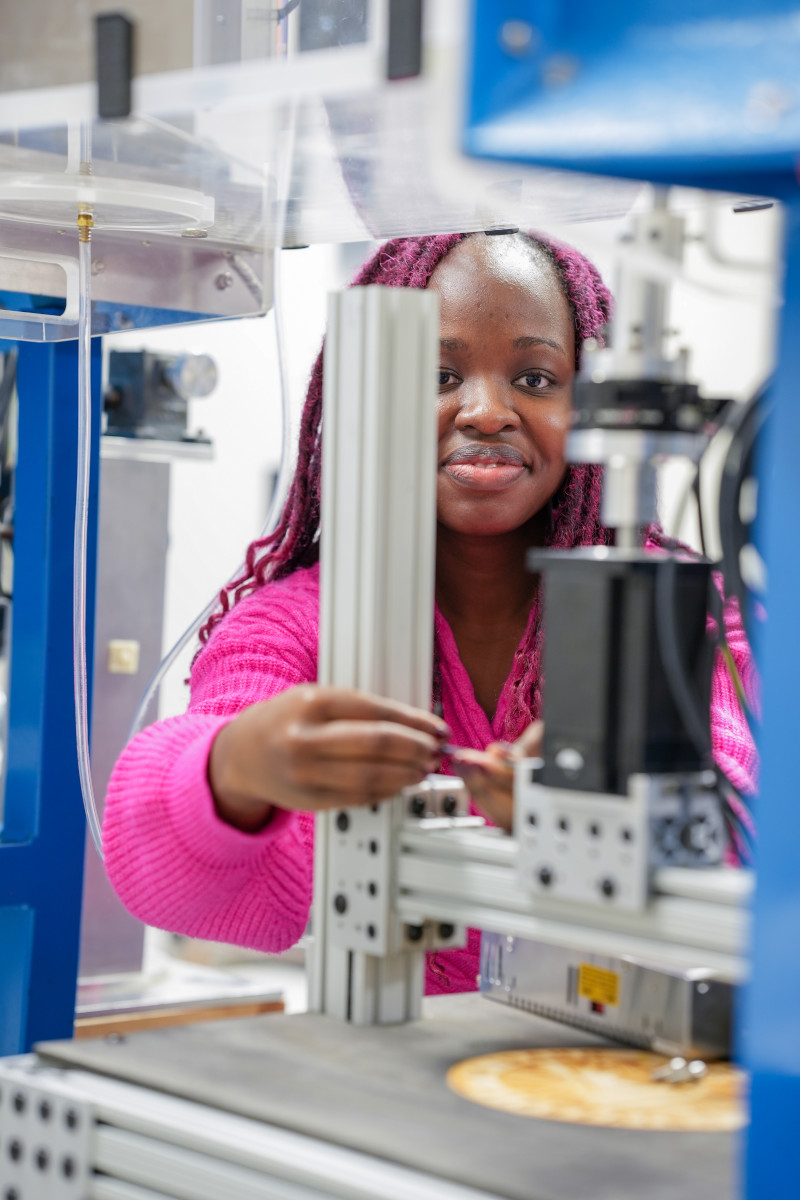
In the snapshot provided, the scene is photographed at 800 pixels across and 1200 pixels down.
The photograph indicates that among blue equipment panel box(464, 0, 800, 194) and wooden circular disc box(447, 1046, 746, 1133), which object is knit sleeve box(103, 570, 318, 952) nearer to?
wooden circular disc box(447, 1046, 746, 1133)

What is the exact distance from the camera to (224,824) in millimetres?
1205

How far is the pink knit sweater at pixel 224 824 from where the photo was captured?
124 centimetres

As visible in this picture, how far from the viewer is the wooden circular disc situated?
932mm

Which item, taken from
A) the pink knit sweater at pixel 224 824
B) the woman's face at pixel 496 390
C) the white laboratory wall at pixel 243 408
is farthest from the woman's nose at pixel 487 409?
the white laboratory wall at pixel 243 408

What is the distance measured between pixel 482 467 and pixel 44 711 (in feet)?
1.95

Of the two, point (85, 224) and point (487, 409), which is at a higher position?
point (85, 224)

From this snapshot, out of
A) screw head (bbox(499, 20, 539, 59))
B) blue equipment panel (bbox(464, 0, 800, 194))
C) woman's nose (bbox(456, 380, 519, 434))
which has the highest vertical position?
screw head (bbox(499, 20, 539, 59))

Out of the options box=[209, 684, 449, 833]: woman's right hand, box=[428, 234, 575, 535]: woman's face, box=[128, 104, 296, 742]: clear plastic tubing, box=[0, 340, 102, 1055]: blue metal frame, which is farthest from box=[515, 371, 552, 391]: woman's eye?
box=[209, 684, 449, 833]: woman's right hand

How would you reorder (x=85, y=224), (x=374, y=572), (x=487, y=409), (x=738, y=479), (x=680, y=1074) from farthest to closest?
(x=487, y=409), (x=85, y=224), (x=374, y=572), (x=680, y=1074), (x=738, y=479)

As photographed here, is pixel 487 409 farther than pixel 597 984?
Yes

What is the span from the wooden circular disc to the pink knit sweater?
0.30m

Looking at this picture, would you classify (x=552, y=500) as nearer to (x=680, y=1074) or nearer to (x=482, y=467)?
(x=482, y=467)

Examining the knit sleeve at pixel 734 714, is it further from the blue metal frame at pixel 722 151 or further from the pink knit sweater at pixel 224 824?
the blue metal frame at pixel 722 151

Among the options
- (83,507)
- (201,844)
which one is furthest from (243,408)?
(201,844)
